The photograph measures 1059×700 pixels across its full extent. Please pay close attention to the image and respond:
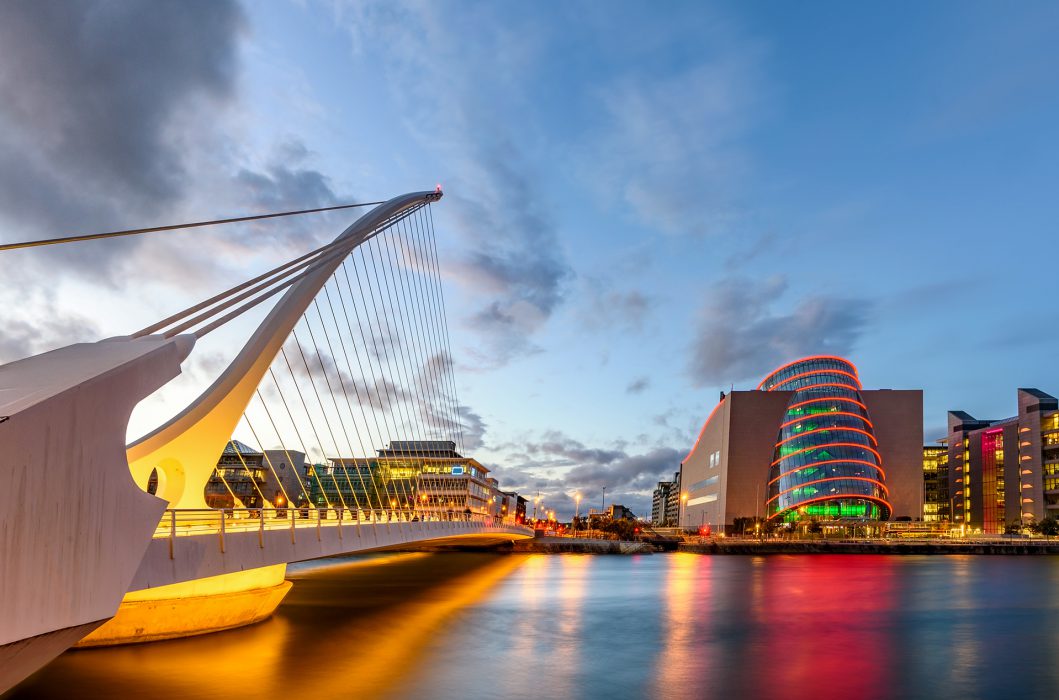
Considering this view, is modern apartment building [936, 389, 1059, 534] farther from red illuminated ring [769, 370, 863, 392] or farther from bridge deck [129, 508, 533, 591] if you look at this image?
bridge deck [129, 508, 533, 591]

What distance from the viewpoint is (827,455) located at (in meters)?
91.9

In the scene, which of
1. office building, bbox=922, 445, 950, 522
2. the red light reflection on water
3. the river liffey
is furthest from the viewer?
office building, bbox=922, 445, 950, 522

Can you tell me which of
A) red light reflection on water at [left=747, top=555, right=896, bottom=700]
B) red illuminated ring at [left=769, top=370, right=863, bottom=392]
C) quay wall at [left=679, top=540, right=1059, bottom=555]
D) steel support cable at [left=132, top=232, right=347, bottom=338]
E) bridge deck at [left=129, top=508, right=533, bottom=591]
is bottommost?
quay wall at [left=679, top=540, right=1059, bottom=555]

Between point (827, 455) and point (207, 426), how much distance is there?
87057 mm

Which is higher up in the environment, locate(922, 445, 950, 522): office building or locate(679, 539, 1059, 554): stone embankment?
locate(922, 445, 950, 522): office building

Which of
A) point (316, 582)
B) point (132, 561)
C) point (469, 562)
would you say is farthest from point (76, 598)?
point (469, 562)

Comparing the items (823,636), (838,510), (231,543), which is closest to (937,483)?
(838,510)

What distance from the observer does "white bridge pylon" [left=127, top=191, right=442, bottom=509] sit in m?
15.0

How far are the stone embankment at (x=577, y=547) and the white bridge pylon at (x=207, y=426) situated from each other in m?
59.7

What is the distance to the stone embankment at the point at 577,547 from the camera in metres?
75.2

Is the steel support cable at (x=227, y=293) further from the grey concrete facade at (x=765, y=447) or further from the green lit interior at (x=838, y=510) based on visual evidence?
the grey concrete facade at (x=765, y=447)

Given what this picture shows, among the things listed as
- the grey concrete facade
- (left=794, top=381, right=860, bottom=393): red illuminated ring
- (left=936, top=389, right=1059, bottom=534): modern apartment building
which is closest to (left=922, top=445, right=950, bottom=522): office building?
(left=936, top=389, right=1059, bottom=534): modern apartment building

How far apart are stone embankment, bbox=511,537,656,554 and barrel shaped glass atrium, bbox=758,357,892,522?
23.7 meters

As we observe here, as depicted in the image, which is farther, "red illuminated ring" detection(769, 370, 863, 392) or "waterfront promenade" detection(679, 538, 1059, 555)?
"red illuminated ring" detection(769, 370, 863, 392)
